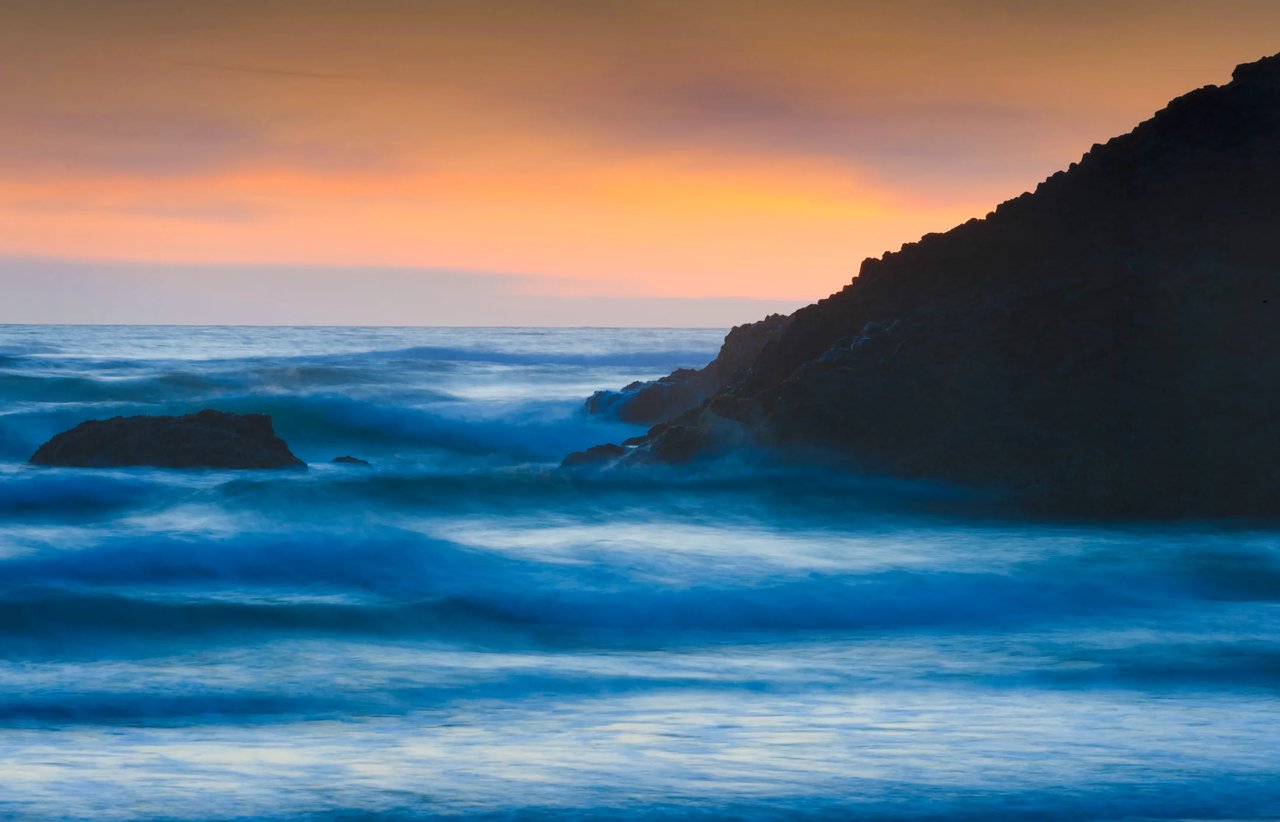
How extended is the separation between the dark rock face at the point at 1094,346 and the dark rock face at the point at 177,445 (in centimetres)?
447

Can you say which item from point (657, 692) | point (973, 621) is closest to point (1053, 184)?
point (973, 621)

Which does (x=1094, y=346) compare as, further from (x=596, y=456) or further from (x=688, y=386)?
(x=688, y=386)

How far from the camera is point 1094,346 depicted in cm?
1262

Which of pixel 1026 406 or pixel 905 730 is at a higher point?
pixel 1026 406

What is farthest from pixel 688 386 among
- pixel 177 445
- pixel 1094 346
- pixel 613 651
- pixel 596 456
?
pixel 613 651

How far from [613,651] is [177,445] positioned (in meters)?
8.55

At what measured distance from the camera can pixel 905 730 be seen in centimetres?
605

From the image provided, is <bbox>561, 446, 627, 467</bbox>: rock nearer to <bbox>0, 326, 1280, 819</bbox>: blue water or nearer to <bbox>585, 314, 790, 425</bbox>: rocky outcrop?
<bbox>0, 326, 1280, 819</bbox>: blue water

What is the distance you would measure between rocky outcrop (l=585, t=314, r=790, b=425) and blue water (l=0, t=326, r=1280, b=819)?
4973 mm

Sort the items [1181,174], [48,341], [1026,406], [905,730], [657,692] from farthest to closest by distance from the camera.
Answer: [48,341]
[1181,174]
[1026,406]
[657,692]
[905,730]

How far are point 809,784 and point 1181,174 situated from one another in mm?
9821

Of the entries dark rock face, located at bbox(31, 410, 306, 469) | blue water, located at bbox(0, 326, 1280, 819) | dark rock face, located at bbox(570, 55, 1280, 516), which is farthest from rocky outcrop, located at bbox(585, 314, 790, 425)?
dark rock face, located at bbox(31, 410, 306, 469)

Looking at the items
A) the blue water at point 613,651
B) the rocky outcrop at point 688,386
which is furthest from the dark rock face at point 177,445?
the rocky outcrop at point 688,386

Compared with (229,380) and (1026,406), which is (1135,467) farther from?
(229,380)
